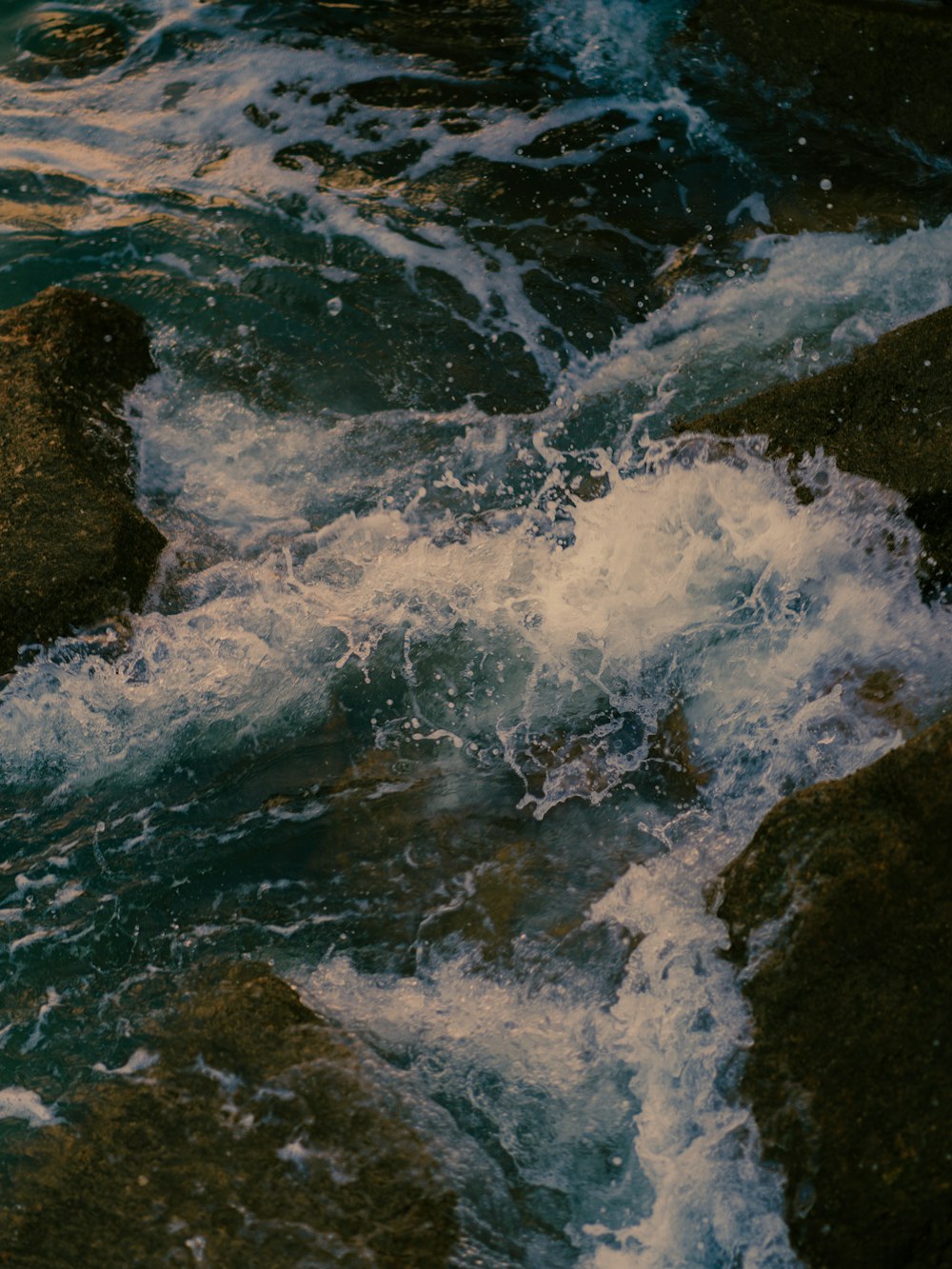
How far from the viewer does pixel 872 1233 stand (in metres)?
3.11

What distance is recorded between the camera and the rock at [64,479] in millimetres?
4562

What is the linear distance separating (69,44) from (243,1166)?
20.5 feet

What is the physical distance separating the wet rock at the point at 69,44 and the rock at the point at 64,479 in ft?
7.48

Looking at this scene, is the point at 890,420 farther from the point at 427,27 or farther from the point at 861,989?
the point at 427,27

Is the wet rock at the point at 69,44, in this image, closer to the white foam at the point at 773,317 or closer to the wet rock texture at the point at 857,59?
the wet rock texture at the point at 857,59

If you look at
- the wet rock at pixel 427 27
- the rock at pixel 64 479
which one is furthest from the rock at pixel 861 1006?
the wet rock at pixel 427 27

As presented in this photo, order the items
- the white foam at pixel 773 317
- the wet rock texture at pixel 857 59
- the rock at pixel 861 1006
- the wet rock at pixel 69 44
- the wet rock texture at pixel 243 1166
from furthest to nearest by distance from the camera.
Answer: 1. the wet rock at pixel 69 44
2. the wet rock texture at pixel 857 59
3. the white foam at pixel 773 317
4. the wet rock texture at pixel 243 1166
5. the rock at pixel 861 1006

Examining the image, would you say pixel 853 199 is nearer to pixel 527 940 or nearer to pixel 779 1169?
pixel 527 940

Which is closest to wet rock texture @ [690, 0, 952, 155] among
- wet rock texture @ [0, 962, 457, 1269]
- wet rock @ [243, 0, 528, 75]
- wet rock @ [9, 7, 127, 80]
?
wet rock @ [243, 0, 528, 75]

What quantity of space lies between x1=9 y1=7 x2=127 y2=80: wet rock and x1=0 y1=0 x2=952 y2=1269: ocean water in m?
0.30

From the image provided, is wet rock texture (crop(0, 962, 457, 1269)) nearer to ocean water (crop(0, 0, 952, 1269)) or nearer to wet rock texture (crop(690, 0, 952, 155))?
ocean water (crop(0, 0, 952, 1269))

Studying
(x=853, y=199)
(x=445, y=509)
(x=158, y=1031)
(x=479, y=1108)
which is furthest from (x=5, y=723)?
(x=853, y=199)

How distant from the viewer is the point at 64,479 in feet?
15.5

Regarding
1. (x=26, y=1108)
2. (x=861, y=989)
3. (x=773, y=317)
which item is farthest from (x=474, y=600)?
(x=26, y=1108)
